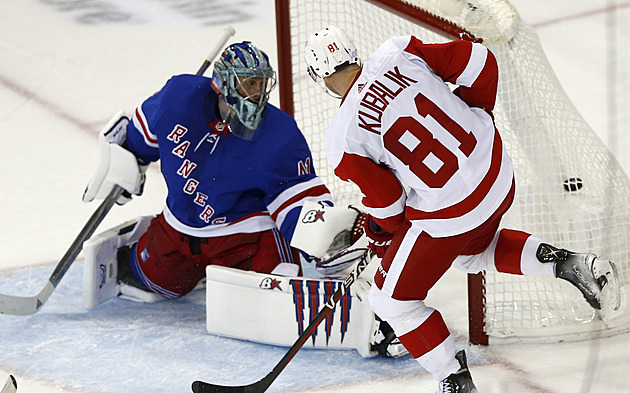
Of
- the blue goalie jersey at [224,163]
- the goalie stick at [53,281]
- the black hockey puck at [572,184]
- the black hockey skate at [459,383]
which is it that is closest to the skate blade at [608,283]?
the black hockey skate at [459,383]

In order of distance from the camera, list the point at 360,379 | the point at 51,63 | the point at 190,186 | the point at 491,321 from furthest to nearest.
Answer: the point at 51,63 → the point at 190,186 → the point at 491,321 → the point at 360,379

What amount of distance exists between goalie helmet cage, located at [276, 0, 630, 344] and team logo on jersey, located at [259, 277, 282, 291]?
520mm

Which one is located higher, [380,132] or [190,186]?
[380,132]

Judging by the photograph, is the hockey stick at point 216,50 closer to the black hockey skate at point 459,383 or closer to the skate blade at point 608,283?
the black hockey skate at point 459,383

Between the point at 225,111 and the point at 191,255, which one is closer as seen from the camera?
the point at 225,111

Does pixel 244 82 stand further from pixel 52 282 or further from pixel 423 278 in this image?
pixel 52 282

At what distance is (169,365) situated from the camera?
2518 mm

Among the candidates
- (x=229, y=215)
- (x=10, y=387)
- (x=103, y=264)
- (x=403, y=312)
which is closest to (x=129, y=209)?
(x=103, y=264)

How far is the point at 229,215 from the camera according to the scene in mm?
2770

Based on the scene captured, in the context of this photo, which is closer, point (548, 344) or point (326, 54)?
point (326, 54)

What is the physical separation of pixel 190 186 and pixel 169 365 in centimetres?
53

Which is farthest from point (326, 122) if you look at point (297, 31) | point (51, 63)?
point (51, 63)

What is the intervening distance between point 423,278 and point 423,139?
0.33 m

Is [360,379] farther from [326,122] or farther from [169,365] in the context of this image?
[326,122]
